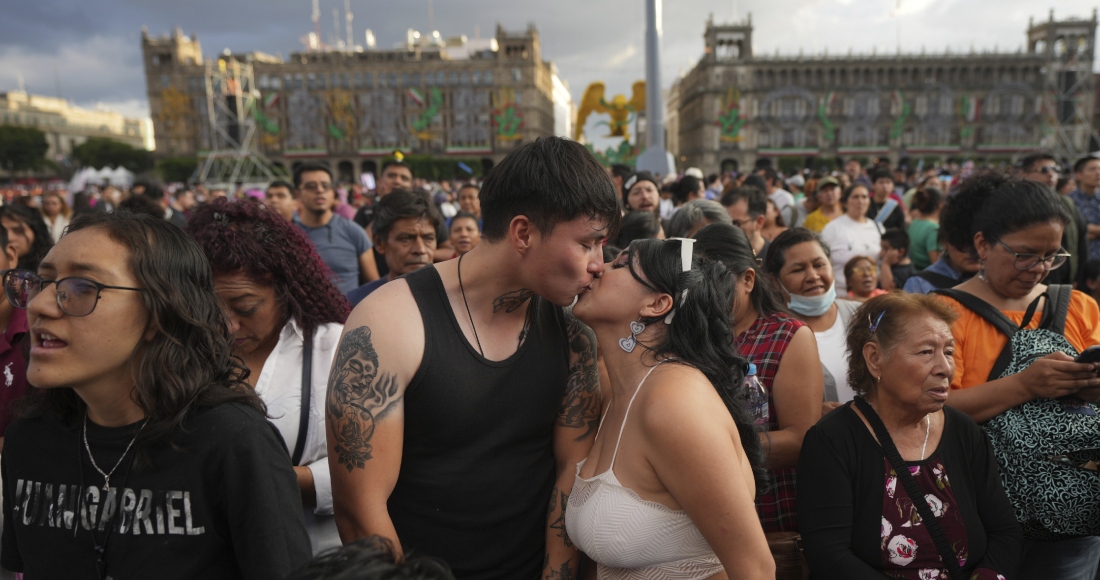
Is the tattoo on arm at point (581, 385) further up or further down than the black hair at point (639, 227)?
further down

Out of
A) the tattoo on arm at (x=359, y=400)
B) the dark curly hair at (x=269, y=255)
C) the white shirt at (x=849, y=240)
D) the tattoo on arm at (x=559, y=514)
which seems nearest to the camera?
the tattoo on arm at (x=359, y=400)

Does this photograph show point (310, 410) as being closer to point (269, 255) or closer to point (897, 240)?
point (269, 255)

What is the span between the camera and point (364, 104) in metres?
69.8

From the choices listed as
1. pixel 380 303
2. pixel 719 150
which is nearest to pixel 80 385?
pixel 380 303

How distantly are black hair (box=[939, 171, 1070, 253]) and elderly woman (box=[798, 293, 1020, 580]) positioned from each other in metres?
0.69

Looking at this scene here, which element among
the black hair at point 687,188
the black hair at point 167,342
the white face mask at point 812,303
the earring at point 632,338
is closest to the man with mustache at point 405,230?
the white face mask at point 812,303

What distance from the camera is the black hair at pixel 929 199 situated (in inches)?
235

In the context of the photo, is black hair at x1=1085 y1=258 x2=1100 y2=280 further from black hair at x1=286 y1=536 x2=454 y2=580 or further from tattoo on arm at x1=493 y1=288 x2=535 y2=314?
black hair at x1=286 y1=536 x2=454 y2=580

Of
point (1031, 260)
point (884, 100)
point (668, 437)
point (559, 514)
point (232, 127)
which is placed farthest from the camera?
point (884, 100)

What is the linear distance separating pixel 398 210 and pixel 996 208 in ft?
10.6

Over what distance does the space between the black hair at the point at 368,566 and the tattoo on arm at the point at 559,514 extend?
3.25 ft

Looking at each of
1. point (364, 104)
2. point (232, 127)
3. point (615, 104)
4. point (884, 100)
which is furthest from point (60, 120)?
point (884, 100)

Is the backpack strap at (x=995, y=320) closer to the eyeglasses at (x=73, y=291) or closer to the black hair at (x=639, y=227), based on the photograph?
the black hair at (x=639, y=227)

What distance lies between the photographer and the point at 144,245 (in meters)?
1.52
